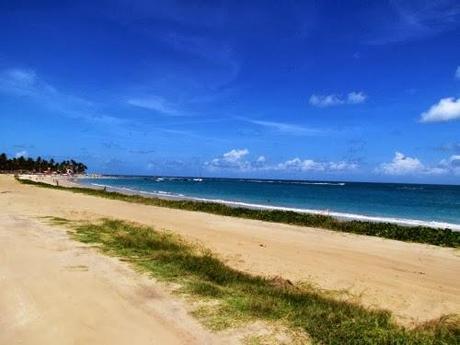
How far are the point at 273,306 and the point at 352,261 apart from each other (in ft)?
22.1

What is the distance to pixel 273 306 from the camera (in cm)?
739

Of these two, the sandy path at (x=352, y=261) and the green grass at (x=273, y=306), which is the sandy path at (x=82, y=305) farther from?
the sandy path at (x=352, y=261)

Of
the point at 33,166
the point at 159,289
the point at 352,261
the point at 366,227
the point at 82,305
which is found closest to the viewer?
the point at 82,305

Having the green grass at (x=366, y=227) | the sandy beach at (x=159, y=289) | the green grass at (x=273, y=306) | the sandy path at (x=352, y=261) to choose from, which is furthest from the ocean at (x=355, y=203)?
the green grass at (x=273, y=306)

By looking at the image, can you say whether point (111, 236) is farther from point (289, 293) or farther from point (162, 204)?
point (162, 204)

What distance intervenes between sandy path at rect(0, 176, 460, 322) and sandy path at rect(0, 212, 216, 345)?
3685 mm

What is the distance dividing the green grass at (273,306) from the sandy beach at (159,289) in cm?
57

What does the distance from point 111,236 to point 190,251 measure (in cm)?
308

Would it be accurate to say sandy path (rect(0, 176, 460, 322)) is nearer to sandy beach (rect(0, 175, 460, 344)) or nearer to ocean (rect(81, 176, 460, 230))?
sandy beach (rect(0, 175, 460, 344))

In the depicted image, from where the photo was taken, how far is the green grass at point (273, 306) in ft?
20.7

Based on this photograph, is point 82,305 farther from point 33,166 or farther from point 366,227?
point 33,166

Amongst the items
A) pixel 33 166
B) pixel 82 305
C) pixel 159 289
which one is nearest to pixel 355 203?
pixel 159 289

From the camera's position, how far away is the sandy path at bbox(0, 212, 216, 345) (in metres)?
6.09

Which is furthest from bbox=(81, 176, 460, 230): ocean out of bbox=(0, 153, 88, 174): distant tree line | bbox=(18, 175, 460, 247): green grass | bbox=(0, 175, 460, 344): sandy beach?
bbox=(0, 153, 88, 174): distant tree line
